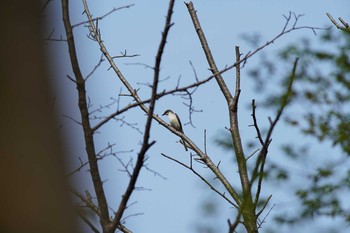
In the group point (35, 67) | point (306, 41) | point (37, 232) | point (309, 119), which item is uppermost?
point (306, 41)

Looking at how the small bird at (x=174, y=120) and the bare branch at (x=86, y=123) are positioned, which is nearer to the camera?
the bare branch at (x=86, y=123)

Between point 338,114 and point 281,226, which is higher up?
point 338,114

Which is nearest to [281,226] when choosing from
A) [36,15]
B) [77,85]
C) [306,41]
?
[306,41]

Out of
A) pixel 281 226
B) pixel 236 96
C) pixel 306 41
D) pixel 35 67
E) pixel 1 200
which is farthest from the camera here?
pixel 306 41

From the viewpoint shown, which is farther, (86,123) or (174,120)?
(174,120)

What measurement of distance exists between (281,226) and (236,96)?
8.54m

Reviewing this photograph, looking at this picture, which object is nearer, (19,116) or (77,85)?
(19,116)

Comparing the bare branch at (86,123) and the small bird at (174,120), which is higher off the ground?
the small bird at (174,120)

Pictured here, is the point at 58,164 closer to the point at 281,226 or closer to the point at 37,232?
the point at 37,232

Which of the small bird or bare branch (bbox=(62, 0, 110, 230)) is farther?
the small bird

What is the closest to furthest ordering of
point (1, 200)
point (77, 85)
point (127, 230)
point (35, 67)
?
point (1, 200), point (35, 67), point (77, 85), point (127, 230)

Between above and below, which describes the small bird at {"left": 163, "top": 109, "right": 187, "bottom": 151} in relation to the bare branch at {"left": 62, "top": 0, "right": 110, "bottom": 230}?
above

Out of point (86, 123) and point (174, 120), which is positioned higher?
point (174, 120)

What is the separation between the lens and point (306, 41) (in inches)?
524
